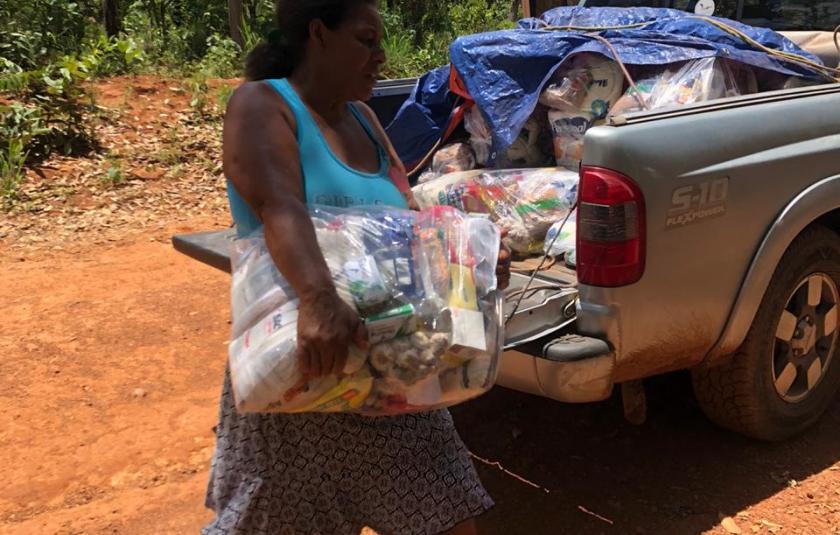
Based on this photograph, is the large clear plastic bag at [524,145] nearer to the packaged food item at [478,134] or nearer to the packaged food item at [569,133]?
the packaged food item at [478,134]

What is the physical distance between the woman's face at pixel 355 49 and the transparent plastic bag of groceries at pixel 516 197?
5.26ft

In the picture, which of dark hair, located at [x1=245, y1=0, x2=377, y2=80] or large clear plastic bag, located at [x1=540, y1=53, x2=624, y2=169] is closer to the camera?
dark hair, located at [x1=245, y1=0, x2=377, y2=80]

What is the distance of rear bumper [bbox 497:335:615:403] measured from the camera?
8.67ft

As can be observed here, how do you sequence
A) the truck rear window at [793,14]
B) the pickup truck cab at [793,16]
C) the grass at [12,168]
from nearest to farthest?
the pickup truck cab at [793,16], the truck rear window at [793,14], the grass at [12,168]

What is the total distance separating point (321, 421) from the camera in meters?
1.96

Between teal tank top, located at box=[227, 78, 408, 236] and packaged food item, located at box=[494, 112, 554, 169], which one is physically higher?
teal tank top, located at box=[227, 78, 408, 236]

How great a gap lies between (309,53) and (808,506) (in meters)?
2.41

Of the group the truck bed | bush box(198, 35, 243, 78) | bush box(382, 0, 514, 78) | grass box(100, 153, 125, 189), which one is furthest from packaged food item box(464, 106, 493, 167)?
bush box(198, 35, 243, 78)

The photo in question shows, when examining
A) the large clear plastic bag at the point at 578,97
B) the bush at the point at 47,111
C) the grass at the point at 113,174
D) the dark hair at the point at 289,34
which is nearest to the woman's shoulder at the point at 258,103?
the dark hair at the point at 289,34

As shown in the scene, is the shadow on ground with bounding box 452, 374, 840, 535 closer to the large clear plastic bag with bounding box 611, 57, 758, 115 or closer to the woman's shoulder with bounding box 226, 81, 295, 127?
the large clear plastic bag with bounding box 611, 57, 758, 115

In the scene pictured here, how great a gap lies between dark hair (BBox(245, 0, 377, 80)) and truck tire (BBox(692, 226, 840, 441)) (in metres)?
1.91

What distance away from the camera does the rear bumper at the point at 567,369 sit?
8.67 feet

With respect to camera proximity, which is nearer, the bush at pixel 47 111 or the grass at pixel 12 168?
the grass at pixel 12 168

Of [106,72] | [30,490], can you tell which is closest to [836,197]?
[30,490]
